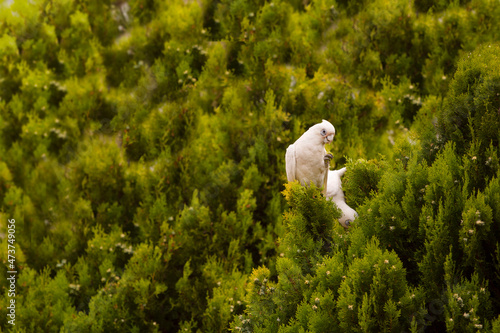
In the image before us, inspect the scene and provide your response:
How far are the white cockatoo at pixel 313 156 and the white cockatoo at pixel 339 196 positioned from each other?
173mm

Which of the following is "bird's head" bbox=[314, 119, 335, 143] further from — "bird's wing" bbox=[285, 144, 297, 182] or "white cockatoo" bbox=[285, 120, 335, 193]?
"bird's wing" bbox=[285, 144, 297, 182]

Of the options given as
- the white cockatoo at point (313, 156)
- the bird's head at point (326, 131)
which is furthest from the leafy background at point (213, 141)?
the bird's head at point (326, 131)

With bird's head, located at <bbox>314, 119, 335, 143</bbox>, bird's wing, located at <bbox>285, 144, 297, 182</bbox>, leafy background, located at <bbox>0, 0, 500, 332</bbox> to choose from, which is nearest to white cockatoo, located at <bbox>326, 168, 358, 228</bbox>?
leafy background, located at <bbox>0, 0, 500, 332</bbox>

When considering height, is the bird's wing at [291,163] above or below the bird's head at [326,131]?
below

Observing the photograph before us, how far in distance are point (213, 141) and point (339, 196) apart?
384 centimetres

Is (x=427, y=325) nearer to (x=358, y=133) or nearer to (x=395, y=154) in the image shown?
(x=395, y=154)

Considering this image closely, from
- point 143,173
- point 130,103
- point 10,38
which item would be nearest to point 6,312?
point 143,173

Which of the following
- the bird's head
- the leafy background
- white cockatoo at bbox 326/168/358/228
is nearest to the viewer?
the leafy background

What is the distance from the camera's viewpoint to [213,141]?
909 cm

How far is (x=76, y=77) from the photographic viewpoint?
10922 mm

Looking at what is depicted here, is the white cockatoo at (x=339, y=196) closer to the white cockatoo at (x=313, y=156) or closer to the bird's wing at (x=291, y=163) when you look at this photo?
the white cockatoo at (x=313, y=156)

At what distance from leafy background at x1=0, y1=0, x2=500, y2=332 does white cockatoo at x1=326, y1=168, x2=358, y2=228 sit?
127mm

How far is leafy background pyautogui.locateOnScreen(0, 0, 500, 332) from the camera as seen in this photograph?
5.06 metres

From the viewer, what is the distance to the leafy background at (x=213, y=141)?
506 centimetres
